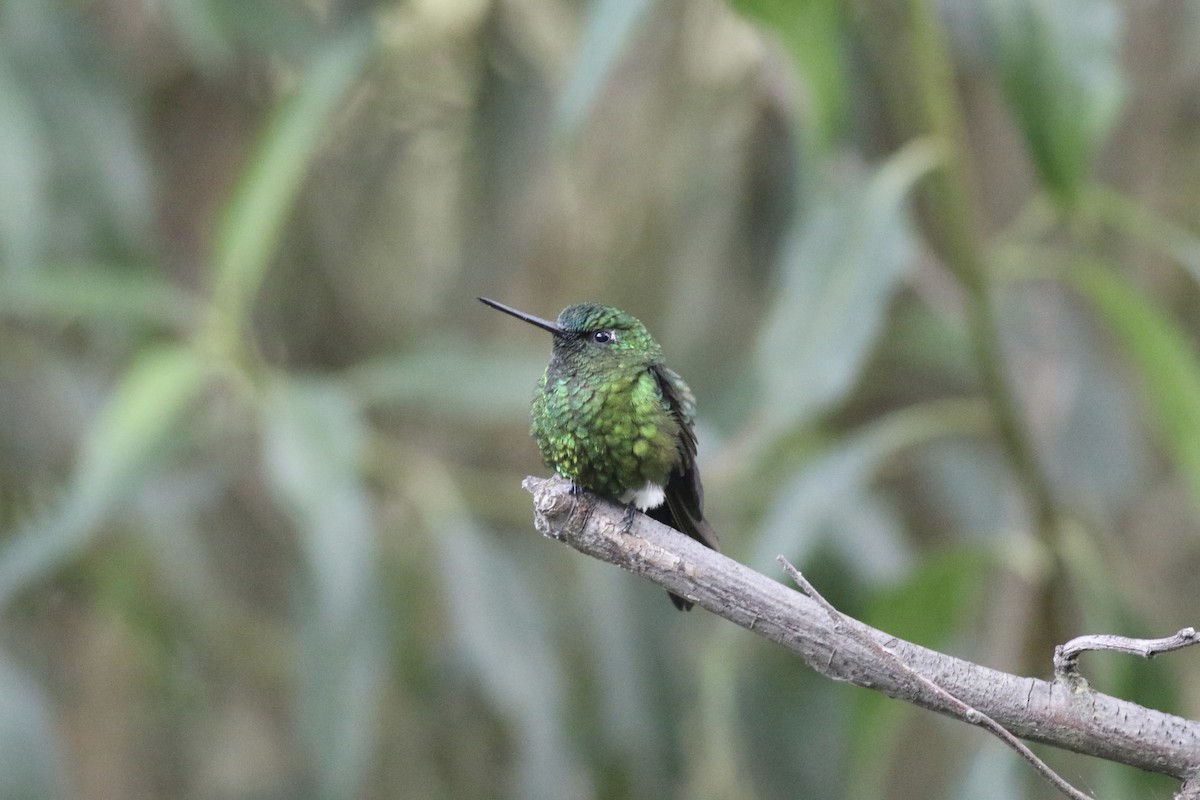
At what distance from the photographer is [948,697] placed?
140 centimetres

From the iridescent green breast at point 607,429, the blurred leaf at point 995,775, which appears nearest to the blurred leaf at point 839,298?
the blurred leaf at point 995,775

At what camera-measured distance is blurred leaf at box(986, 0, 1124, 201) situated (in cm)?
270

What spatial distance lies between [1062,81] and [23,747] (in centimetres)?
296

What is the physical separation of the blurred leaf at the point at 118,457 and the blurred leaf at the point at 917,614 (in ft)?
5.64

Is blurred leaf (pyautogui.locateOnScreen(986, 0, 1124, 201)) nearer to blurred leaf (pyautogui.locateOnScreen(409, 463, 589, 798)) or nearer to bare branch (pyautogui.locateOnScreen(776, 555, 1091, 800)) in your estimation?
bare branch (pyautogui.locateOnScreen(776, 555, 1091, 800))

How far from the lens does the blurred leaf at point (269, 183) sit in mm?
3479

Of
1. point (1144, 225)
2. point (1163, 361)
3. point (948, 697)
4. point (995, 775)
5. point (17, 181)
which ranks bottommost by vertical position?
point (948, 697)

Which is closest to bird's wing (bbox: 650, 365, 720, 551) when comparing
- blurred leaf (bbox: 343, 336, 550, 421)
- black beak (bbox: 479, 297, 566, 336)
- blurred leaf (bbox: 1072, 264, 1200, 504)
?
black beak (bbox: 479, 297, 566, 336)

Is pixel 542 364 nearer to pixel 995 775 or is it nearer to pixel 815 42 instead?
pixel 815 42

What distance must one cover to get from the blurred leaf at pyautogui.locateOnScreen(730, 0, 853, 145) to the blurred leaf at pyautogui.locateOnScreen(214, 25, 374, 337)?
1.31 m

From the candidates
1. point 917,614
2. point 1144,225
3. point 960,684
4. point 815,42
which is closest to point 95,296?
point 815,42

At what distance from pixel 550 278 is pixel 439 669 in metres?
1.39

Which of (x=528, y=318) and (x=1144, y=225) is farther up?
(x=1144, y=225)

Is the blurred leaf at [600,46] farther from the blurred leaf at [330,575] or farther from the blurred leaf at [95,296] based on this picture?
the blurred leaf at [95,296]
